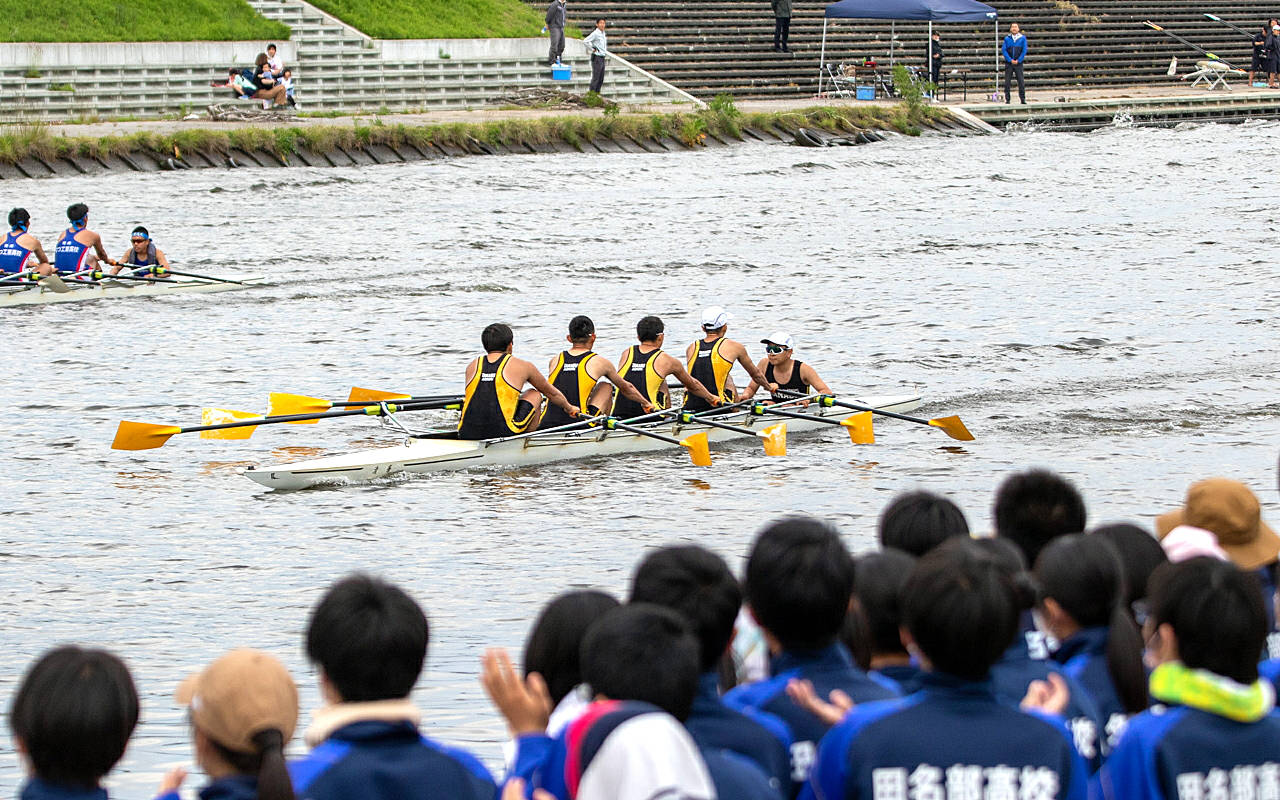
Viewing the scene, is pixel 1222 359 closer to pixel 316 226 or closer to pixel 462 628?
pixel 462 628

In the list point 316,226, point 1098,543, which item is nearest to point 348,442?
point 1098,543

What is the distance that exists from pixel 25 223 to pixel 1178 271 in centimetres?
1531

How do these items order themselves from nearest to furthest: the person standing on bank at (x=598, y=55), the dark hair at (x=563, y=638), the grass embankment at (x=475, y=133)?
the dark hair at (x=563, y=638)
the grass embankment at (x=475, y=133)
the person standing on bank at (x=598, y=55)

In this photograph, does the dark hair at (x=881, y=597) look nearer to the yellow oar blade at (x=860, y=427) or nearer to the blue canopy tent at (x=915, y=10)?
the yellow oar blade at (x=860, y=427)

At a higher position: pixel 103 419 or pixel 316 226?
pixel 316 226

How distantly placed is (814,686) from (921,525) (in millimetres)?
851

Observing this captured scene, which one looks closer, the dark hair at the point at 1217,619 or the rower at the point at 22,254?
the dark hair at the point at 1217,619

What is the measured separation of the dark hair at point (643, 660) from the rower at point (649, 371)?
9325 mm

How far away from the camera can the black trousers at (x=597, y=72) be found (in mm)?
36750

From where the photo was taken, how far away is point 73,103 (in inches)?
1265

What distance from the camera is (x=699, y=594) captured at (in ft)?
12.0

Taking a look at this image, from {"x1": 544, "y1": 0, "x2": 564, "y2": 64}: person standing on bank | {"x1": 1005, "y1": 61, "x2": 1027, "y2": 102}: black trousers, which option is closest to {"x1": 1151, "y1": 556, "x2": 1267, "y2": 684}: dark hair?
{"x1": 544, "y1": 0, "x2": 564, "y2": 64}: person standing on bank

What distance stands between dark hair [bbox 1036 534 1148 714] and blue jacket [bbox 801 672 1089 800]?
588 mm

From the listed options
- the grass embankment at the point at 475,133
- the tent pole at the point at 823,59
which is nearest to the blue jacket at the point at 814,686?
the grass embankment at the point at 475,133
